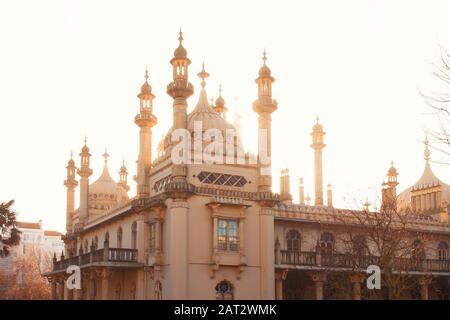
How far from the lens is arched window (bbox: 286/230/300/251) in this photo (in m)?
37.8

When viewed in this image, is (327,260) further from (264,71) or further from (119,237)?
(119,237)

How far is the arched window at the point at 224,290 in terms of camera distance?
3198 cm

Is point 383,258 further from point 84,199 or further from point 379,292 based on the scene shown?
point 84,199

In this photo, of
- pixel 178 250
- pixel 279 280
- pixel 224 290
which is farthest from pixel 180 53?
pixel 279 280

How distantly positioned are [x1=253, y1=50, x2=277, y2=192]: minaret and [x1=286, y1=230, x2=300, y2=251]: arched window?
198 inches

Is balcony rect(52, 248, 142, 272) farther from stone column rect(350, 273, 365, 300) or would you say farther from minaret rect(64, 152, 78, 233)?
minaret rect(64, 152, 78, 233)

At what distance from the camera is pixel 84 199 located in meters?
47.4

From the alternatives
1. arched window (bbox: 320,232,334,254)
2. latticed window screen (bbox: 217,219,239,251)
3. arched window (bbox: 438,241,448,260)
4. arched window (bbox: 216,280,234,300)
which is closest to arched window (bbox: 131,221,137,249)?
latticed window screen (bbox: 217,219,239,251)

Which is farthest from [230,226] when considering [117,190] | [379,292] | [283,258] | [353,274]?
[117,190]

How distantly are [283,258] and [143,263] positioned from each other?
24.9 feet

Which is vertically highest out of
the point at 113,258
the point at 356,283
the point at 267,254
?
the point at 267,254

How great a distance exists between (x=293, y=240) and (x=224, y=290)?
7.31 meters

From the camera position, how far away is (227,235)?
32.7 meters

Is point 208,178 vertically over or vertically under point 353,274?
over
